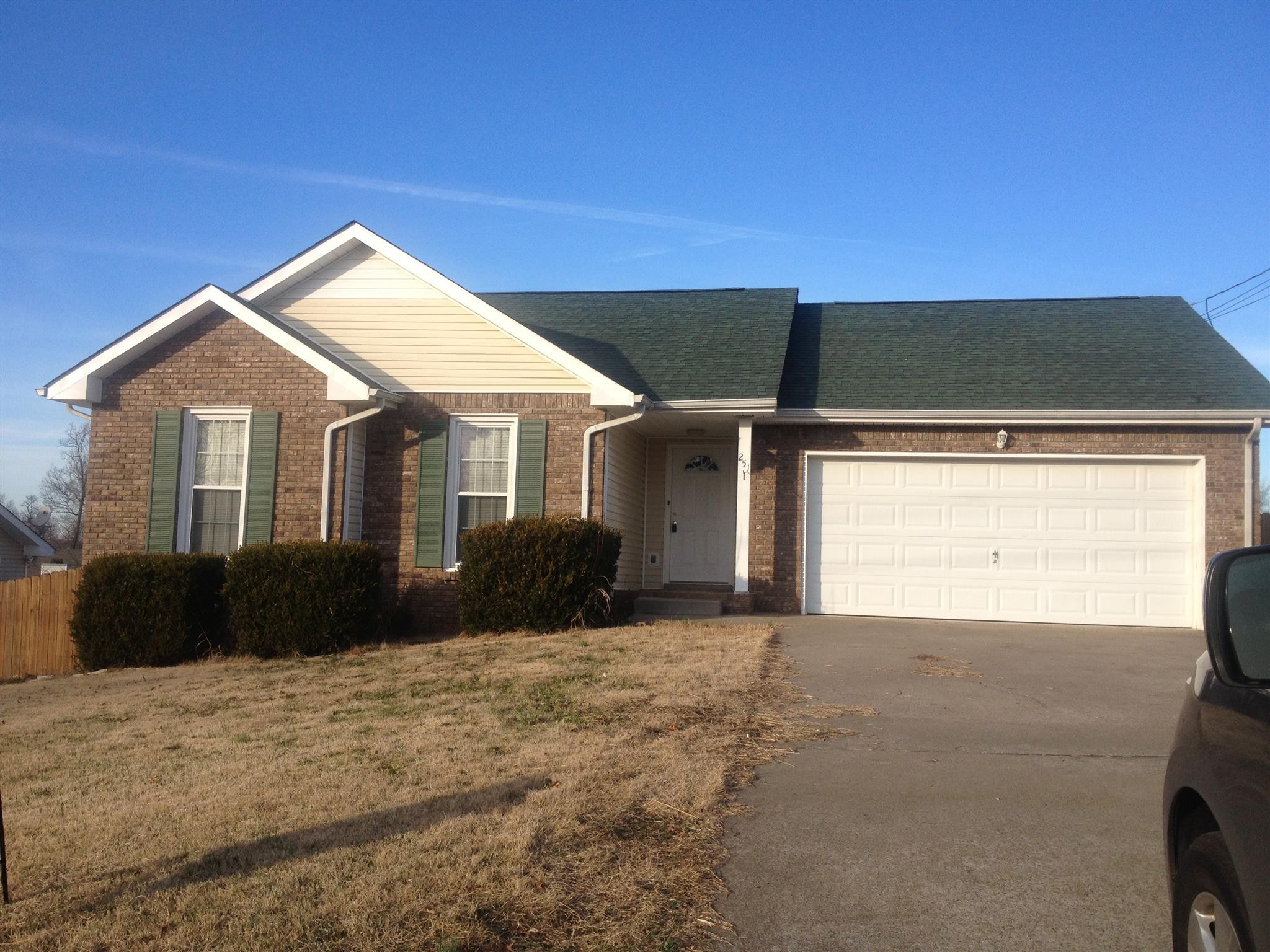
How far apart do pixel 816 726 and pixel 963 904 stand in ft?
10.0

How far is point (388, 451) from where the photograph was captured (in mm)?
14242

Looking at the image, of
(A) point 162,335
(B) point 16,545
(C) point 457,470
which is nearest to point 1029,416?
(C) point 457,470

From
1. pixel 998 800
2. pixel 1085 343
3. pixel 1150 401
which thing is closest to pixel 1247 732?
pixel 998 800

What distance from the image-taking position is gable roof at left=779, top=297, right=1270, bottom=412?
46.8ft

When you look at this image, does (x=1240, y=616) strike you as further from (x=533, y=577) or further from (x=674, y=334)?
(x=674, y=334)

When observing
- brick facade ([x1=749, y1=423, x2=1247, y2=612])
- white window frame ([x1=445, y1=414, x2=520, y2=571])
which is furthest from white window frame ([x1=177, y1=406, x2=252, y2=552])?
brick facade ([x1=749, y1=423, x2=1247, y2=612])

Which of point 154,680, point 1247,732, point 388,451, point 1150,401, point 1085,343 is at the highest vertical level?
point 1085,343

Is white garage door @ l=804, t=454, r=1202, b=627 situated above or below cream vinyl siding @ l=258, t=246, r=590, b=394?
below

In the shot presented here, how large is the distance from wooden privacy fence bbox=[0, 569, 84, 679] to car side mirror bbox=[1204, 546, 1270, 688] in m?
13.3

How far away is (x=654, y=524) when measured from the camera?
16.4 m

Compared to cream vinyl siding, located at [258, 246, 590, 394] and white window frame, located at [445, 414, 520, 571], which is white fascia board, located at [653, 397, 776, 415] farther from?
white window frame, located at [445, 414, 520, 571]

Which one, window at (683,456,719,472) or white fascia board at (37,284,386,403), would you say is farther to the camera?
window at (683,456,719,472)

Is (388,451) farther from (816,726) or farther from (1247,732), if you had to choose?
(1247,732)

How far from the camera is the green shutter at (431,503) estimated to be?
14000 millimetres
